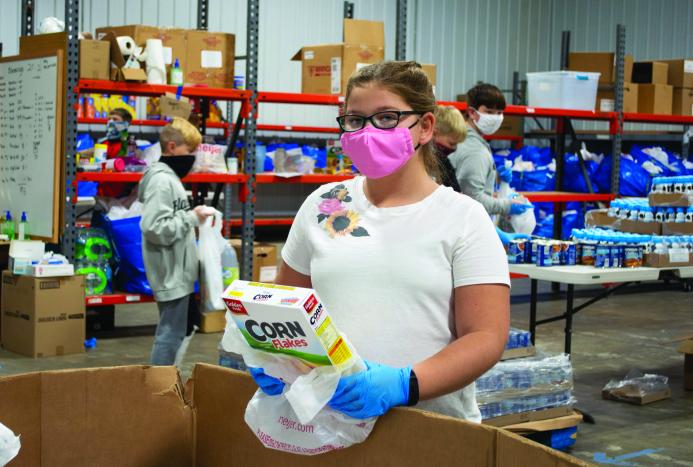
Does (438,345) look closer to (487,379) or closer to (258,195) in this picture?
(487,379)

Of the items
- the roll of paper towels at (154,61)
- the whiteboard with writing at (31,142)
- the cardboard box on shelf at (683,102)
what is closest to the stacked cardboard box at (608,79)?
the cardboard box on shelf at (683,102)

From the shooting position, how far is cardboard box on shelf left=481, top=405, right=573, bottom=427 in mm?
3921

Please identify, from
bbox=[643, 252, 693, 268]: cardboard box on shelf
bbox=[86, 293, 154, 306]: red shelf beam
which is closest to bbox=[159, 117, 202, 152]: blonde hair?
bbox=[86, 293, 154, 306]: red shelf beam

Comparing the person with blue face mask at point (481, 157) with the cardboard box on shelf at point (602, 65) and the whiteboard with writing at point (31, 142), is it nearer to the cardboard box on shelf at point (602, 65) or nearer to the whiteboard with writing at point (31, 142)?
the whiteboard with writing at point (31, 142)

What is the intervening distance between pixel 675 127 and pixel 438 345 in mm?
11786

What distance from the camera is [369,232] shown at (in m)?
1.81

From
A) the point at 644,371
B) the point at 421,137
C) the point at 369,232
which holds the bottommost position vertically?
the point at 644,371

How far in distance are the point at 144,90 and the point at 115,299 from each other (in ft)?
4.50

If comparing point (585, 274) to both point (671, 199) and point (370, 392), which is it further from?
point (370, 392)

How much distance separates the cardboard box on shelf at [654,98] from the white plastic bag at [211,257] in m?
5.25

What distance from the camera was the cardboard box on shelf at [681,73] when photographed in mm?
9367

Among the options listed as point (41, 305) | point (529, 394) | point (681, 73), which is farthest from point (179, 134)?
point (681, 73)

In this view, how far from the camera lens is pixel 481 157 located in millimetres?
5266

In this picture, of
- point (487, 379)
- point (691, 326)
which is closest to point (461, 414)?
point (487, 379)
